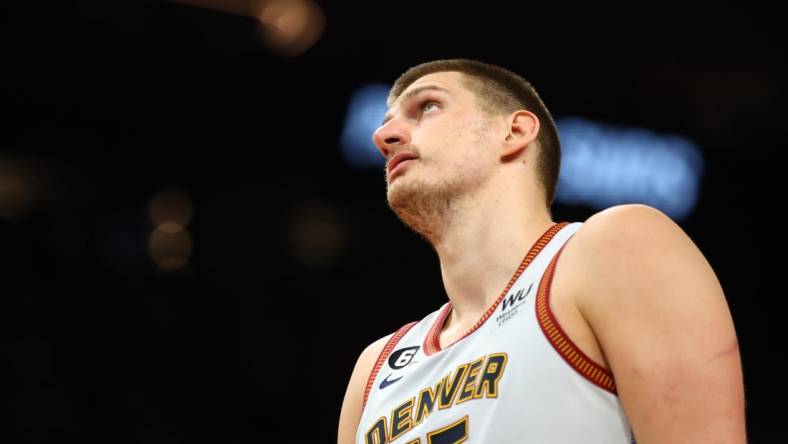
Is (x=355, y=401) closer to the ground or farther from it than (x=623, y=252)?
closer to the ground

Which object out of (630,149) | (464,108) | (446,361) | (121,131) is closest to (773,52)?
(630,149)

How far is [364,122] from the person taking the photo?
6.82m

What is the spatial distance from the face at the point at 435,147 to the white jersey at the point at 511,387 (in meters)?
0.30

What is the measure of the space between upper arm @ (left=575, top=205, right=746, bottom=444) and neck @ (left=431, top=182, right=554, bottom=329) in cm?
46

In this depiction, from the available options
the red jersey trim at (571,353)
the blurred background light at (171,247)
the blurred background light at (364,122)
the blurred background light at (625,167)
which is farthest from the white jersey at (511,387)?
the blurred background light at (171,247)

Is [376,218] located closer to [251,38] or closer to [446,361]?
[251,38]

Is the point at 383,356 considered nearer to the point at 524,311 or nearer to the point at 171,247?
the point at 524,311

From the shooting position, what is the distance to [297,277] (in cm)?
764

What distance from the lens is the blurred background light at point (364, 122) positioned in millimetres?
A: 6777

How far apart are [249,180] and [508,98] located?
4857 mm

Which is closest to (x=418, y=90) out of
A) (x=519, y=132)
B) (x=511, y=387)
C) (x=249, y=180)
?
(x=519, y=132)

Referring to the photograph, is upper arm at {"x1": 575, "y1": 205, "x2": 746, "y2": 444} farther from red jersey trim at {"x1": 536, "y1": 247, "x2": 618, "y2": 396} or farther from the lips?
the lips

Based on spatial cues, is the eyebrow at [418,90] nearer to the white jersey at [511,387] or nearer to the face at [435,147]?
the face at [435,147]

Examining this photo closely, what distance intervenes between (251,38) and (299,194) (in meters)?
1.41
